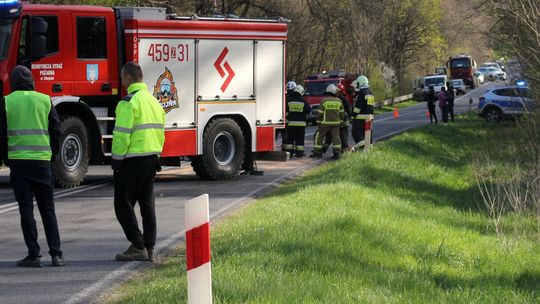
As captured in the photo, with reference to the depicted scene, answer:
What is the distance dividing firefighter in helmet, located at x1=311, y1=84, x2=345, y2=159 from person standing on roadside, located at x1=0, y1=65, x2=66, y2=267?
554 inches

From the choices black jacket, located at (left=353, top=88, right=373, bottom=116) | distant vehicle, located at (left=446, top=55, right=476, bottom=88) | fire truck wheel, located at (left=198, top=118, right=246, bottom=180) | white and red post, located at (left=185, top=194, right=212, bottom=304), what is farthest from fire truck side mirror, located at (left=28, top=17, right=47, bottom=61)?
distant vehicle, located at (left=446, top=55, right=476, bottom=88)

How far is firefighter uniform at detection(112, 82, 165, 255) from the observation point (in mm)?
9383

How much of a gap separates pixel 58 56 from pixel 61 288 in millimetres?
8263

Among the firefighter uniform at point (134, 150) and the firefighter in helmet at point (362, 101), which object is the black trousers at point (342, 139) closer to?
the firefighter in helmet at point (362, 101)

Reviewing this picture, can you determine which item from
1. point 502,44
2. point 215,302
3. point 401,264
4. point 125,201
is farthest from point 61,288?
point 502,44

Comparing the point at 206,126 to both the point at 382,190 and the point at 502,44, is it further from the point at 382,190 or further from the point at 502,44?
the point at 502,44

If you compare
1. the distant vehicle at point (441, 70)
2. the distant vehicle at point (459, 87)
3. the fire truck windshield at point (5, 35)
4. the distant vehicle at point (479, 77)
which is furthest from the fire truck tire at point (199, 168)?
the distant vehicle at point (479, 77)

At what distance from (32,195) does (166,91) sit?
24.9ft

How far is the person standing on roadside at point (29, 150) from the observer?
9.27 metres

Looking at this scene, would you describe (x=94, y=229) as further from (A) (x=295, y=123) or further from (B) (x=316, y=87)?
(B) (x=316, y=87)

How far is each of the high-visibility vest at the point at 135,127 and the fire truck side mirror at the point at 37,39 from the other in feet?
21.4

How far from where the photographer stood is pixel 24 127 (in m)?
9.28

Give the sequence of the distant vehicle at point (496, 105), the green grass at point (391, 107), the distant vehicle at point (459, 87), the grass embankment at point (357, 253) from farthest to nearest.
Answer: the distant vehicle at point (459, 87) < the green grass at point (391, 107) < the distant vehicle at point (496, 105) < the grass embankment at point (357, 253)

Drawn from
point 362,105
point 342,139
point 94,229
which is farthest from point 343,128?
point 94,229
